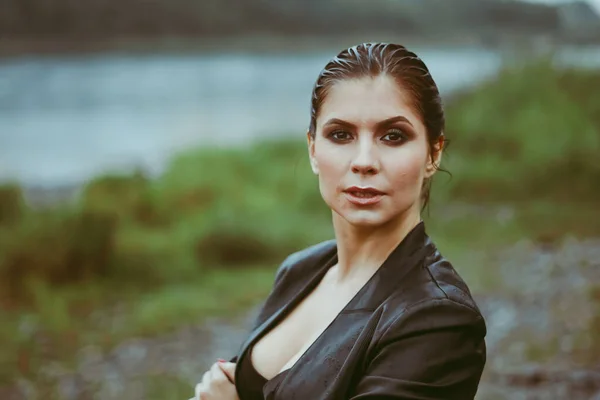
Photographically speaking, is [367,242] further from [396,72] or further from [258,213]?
[258,213]

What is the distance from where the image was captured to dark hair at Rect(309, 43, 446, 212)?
1.09 meters

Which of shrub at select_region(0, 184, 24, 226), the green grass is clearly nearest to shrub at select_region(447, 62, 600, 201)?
the green grass

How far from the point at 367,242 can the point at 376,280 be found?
8 cm

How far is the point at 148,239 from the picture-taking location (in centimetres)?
296

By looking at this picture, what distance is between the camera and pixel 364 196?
1096 mm

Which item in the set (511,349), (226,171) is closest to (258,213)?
(226,171)

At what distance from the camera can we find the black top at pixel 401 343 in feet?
3.26

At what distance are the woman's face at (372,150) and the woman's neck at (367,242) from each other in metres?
0.03

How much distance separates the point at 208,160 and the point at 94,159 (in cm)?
44

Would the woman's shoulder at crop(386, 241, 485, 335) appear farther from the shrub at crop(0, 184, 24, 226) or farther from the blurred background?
the shrub at crop(0, 184, 24, 226)

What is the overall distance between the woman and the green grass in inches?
67.0

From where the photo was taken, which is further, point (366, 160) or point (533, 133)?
point (533, 133)

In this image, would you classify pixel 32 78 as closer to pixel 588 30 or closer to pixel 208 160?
pixel 208 160

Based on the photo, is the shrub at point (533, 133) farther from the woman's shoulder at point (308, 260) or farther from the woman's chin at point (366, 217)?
the woman's chin at point (366, 217)
